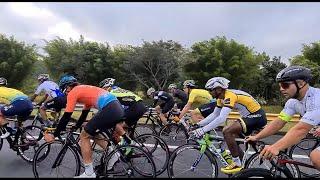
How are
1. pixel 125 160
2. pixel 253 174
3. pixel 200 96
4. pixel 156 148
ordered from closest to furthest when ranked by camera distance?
pixel 253 174, pixel 125 160, pixel 156 148, pixel 200 96

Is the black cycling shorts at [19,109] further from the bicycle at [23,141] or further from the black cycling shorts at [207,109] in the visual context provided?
the black cycling shorts at [207,109]

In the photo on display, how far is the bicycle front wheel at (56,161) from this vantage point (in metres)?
6.44

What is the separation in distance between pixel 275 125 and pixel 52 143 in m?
3.84

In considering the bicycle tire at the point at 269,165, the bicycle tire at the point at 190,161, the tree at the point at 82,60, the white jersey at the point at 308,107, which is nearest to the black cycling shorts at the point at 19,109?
the bicycle tire at the point at 190,161

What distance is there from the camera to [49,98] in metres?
10.9

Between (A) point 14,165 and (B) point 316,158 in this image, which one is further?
(A) point 14,165

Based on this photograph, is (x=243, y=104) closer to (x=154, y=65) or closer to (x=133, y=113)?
(x=133, y=113)

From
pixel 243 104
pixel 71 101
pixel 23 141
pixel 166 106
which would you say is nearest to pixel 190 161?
pixel 243 104

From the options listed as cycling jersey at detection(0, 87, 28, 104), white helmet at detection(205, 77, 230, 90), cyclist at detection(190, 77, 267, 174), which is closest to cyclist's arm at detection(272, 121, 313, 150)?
cyclist at detection(190, 77, 267, 174)

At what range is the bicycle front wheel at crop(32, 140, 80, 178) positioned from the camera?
644 cm

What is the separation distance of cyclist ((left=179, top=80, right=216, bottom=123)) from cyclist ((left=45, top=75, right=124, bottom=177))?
3.65 m

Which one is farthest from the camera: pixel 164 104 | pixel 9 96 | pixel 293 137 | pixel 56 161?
pixel 164 104

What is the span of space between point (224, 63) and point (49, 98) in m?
25.2

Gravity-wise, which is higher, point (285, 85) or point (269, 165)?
point (285, 85)
